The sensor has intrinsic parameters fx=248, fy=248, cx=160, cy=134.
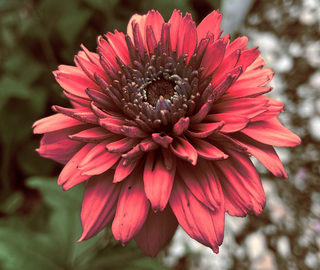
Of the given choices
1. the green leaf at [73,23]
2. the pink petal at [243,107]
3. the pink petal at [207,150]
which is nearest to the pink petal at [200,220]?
the pink petal at [207,150]

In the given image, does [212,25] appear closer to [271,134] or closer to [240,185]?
[271,134]

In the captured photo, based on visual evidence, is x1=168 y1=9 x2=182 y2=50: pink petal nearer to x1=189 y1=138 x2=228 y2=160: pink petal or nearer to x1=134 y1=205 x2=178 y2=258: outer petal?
x1=189 y1=138 x2=228 y2=160: pink petal

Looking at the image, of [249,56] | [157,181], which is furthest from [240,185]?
[249,56]

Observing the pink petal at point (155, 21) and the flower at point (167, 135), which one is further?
the pink petal at point (155, 21)

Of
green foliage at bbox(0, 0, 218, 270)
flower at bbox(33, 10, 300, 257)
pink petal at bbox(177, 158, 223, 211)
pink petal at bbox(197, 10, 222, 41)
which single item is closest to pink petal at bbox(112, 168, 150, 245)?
flower at bbox(33, 10, 300, 257)

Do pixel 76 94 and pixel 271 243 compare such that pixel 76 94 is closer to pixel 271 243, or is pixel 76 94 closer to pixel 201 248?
pixel 201 248

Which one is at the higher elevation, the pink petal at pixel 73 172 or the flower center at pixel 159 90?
the flower center at pixel 159 90

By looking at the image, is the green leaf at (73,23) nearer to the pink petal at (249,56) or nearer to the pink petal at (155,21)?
the pink petal at (155,21)
